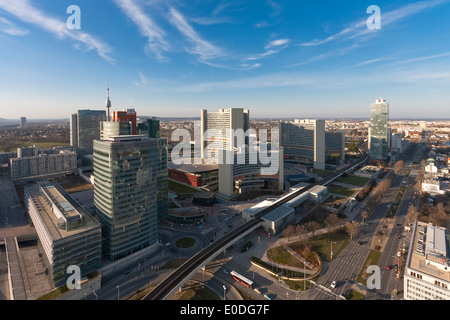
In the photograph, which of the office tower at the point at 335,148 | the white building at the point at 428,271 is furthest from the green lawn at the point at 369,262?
the office tower at the point at 335,148

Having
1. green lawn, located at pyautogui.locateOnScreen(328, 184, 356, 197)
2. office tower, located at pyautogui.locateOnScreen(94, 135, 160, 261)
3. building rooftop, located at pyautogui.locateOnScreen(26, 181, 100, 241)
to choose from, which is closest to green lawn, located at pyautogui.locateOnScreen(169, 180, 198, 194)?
office tower, located at pyautogui.locateOnScreen(94, 135, 160, 261)

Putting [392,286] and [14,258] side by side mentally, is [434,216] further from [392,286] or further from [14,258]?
[14,258]

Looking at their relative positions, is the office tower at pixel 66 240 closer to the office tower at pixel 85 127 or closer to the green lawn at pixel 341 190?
the green lawn at pixel 341 190

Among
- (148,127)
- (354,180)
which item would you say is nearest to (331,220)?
(354,180)

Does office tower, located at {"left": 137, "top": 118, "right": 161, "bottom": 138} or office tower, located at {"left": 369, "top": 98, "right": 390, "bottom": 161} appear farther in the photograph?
office tower, located at {"left": 369, "top": 98, "right": 390, "bottom": 161}

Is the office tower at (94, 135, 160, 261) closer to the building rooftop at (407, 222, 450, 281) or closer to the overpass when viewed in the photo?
the overpass
